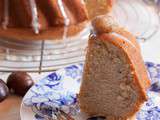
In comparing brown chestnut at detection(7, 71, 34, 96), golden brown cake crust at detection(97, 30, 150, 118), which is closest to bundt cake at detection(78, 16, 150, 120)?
golden brown cake crust at detection(97, 30, 150, 118)

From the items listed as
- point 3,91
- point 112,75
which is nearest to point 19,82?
point 3,91

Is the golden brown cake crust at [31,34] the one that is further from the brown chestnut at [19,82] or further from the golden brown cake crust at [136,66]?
the golden brown cake crust at [136,66]

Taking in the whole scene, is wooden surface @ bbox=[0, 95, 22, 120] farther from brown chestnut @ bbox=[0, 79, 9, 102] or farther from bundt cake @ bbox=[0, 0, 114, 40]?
bundt cake @ bbox=[0, 0, 114, 40]

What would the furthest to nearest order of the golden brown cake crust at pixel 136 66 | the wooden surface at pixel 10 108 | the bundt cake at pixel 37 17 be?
1. the bundt cake at pixel 37 17
2. the wooden surface at pixel 10 108
3. the golden brown cake crust at pixel 136 66

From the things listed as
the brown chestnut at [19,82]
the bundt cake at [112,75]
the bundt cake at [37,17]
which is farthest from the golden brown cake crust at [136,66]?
the bundt cake at [37,17]

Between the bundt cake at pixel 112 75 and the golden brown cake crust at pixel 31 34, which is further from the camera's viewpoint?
the golden brown cake crust at pixel 31 34

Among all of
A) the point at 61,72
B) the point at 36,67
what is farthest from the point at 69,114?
the point at 36,67

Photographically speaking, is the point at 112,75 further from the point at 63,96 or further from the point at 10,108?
the point at 10,108

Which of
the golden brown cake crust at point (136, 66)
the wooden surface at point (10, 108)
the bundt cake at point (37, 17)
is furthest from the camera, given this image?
the bundt cake at point (37, 17)
